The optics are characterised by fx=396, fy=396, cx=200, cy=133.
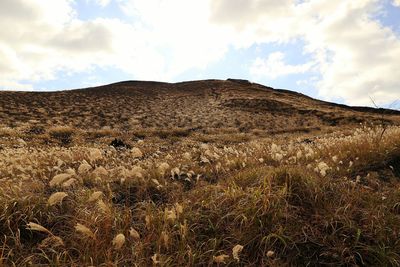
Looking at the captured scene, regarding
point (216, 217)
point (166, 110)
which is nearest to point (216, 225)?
point (216, 217)

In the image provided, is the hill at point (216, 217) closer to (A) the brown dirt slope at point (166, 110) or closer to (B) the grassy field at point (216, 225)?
(B) the grassy field at point (216, 225)

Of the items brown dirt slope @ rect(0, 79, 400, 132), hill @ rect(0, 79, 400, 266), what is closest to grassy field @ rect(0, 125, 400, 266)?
hill @ rect(0, 79, 400, 266)

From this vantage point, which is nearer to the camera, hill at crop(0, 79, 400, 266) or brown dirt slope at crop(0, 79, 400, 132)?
hill at crop(0, 79, 400, 266)

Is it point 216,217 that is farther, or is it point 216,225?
point 216,217

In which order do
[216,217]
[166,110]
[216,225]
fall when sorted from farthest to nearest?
[166,110]
[216,217]
[216,225]

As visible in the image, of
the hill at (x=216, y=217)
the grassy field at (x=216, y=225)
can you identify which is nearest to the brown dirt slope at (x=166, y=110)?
the hill at (x=216, y=217)

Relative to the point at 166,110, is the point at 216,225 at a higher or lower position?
lower

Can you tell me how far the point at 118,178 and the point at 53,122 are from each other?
78.5 feet

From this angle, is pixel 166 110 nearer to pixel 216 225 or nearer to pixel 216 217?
pixel 216 217

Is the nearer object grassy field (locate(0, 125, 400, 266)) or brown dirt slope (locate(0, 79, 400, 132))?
grassy field (locate(0, 125, 400, 266))

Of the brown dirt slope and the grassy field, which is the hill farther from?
the brown dirt slope

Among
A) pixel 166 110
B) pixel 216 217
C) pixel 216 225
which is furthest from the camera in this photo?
pixel 166 110

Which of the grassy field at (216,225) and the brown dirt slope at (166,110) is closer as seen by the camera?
the grassy field at (216,225)

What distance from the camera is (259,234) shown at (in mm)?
4465
